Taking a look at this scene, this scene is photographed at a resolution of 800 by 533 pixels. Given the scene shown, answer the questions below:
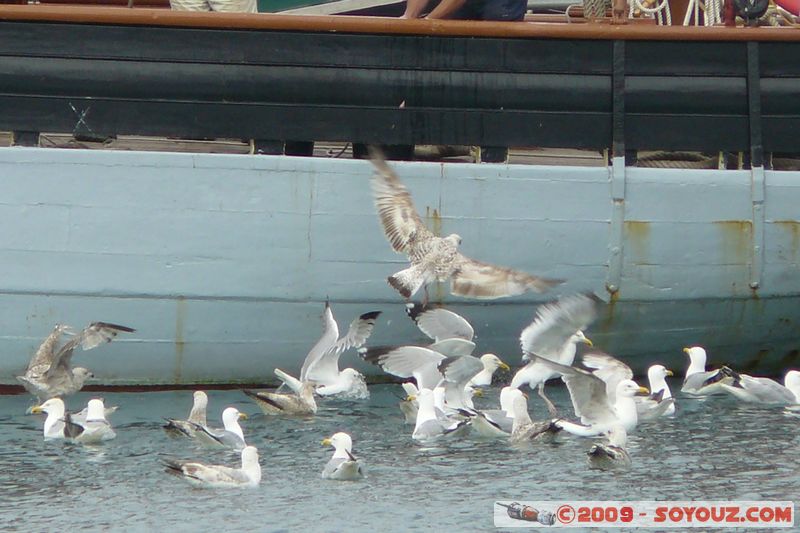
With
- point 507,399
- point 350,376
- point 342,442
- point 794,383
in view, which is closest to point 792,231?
point 794,383

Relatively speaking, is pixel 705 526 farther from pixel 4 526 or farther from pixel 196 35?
pixel 196 35

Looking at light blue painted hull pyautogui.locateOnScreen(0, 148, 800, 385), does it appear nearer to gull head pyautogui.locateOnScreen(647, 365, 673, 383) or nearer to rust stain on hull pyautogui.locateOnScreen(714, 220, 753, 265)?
rust stain on hull pyautogui.locateOnScreen(714, 220, 753, 265)

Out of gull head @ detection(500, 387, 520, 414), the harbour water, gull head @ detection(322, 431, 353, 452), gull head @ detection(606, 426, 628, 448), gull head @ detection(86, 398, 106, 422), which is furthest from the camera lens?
gull head @ detection(500, 387, 520, 414)

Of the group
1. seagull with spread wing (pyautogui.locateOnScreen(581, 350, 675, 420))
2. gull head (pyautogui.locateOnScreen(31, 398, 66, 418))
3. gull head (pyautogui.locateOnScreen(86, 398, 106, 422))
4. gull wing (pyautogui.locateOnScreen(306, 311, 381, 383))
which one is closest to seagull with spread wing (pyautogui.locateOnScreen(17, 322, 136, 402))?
gull head (pyautogui.locateOnScreen(31, 398, 66, 418))

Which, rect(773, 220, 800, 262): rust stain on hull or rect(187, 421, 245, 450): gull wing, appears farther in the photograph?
rect(773, 220, 800, 262): rust stain on hull

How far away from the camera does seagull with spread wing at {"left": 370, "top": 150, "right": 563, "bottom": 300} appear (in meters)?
11.7

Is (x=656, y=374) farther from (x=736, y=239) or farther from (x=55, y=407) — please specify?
(x=55, y=407)

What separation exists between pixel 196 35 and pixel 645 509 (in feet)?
15.4

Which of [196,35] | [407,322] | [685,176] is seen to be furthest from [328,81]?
[685,176]

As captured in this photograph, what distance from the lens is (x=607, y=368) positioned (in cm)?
1212

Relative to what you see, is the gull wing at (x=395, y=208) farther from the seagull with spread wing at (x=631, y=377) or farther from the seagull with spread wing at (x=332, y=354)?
the seagull with spread wing at (x=631, y=377)

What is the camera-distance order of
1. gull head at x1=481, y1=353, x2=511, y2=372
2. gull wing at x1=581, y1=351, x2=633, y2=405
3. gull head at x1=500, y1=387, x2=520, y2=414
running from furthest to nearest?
gull head at x1=481, y1=353, x2=511, y2=372
gull wing at x1=581, y1=351, x2=633, y2=405
gull head at x1=500, y1=387, x2=520, y2=414

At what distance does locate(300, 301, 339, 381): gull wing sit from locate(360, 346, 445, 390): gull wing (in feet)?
1.15

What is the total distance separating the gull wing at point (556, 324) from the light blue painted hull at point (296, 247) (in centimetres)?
19
